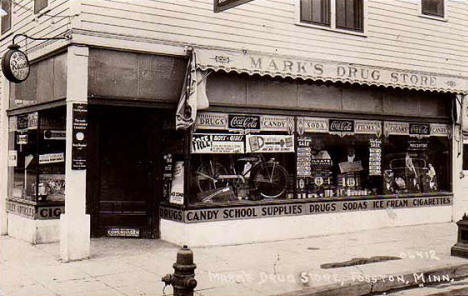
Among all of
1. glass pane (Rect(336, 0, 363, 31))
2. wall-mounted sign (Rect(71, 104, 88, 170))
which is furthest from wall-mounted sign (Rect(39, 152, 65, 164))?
glass pane (Rect(336, 0, 363, 31))

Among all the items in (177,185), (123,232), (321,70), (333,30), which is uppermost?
(333,30)

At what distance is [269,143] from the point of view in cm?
1106

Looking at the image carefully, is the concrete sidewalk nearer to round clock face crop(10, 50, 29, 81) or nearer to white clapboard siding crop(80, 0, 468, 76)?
round clock face crop(10, 50, 29, 81)

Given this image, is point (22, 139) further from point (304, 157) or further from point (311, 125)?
point (311, 125)

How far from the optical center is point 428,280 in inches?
316

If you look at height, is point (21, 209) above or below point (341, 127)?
below

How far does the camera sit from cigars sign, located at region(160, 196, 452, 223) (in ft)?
33.4

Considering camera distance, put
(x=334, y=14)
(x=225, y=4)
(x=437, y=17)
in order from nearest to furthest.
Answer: (x=225, y=4) → (x=334, y=14) → (x=437, y=17)

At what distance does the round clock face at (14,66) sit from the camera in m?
8.96

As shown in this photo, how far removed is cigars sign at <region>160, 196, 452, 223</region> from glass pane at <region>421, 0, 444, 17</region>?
4.59 m

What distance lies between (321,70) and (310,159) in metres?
1.90

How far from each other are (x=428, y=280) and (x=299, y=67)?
4.84 m

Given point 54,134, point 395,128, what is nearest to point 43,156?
point 54,134

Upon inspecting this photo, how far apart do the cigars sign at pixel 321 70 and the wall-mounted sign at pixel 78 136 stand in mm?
2297
